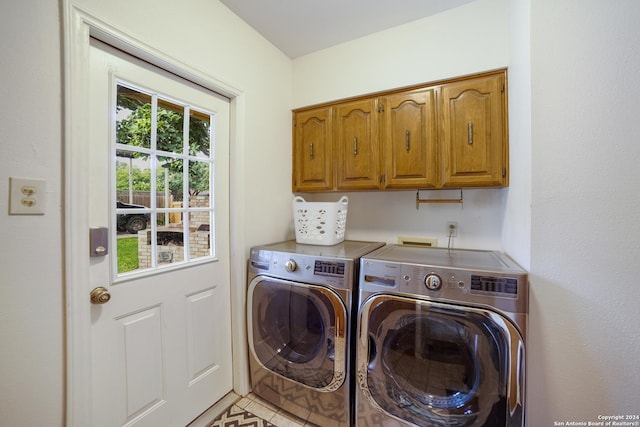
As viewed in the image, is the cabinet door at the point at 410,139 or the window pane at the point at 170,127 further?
the cabinet door at the point at 410,139

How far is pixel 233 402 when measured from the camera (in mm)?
1513

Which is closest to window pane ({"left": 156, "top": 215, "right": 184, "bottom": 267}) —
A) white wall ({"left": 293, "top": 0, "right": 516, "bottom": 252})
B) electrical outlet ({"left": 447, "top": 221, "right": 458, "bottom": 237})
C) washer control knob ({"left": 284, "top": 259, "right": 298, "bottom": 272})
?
washer control knob ({"left": 284, "top": 259, "right": 298, "bottom": 272})

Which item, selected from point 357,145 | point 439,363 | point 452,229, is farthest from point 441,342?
point 357,145

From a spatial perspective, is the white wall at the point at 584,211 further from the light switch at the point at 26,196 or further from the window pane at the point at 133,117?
the light switch at the point at 26,196

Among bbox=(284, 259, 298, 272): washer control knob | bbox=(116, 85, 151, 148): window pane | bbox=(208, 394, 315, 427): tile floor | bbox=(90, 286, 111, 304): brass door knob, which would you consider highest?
bbox=(116, 85, 151, 148): window pane

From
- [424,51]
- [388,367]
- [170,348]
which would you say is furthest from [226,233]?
[424,51]

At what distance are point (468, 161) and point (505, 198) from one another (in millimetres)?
322

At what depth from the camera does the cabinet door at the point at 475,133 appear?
1.38 metres

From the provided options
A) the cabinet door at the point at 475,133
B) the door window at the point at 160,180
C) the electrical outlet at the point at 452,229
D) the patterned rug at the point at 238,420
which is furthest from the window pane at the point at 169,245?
the electrical outlet at the point at 452,229

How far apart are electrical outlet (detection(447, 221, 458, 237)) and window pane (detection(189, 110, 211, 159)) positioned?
1.66 metres

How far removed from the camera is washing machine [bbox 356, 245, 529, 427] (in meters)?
0.96

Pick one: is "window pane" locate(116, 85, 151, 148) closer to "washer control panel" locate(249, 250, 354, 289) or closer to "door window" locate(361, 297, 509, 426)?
"washer control panel" locate(249, 250, 354, 289)

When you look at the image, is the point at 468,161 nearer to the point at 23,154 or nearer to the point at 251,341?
the point at 251,341

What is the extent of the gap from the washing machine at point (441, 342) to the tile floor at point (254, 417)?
17.4 inches
